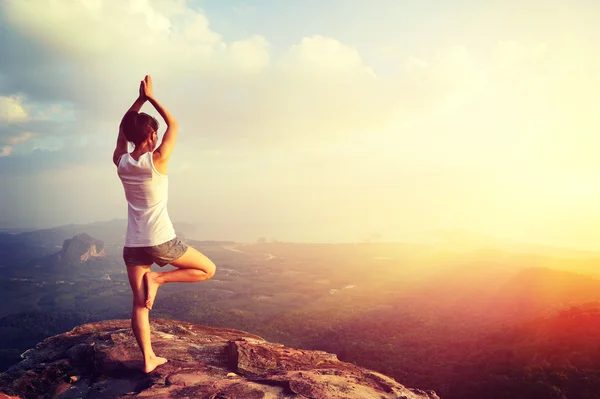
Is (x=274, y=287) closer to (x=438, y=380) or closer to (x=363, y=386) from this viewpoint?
(x=438, y=380)

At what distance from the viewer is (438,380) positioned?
2168 inches

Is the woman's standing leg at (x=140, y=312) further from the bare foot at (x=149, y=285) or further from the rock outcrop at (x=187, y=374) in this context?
the rock outcrop at (x=187, y=374)

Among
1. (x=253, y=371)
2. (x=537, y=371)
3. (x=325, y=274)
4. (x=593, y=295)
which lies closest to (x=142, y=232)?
(x=253, y=371)

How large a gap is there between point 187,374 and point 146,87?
4830mm

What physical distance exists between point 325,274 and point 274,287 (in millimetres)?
39112

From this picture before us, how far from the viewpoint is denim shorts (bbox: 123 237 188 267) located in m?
5.12

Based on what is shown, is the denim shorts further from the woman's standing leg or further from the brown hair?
the brown hair

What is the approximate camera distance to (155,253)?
16.8ft

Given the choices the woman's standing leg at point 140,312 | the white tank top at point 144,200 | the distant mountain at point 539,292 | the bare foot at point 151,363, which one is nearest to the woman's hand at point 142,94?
the white tank top at point 144,200

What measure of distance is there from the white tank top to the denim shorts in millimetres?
77

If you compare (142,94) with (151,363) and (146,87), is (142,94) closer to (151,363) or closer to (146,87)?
(146,87)

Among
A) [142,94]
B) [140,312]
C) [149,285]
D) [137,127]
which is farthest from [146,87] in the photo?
[140,312]

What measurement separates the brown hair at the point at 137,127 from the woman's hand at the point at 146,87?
0.44 metres

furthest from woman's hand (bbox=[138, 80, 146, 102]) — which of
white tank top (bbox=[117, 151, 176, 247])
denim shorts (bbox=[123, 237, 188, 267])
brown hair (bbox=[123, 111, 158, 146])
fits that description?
denim shorts (bbox=[123, 237, 188, 267])
